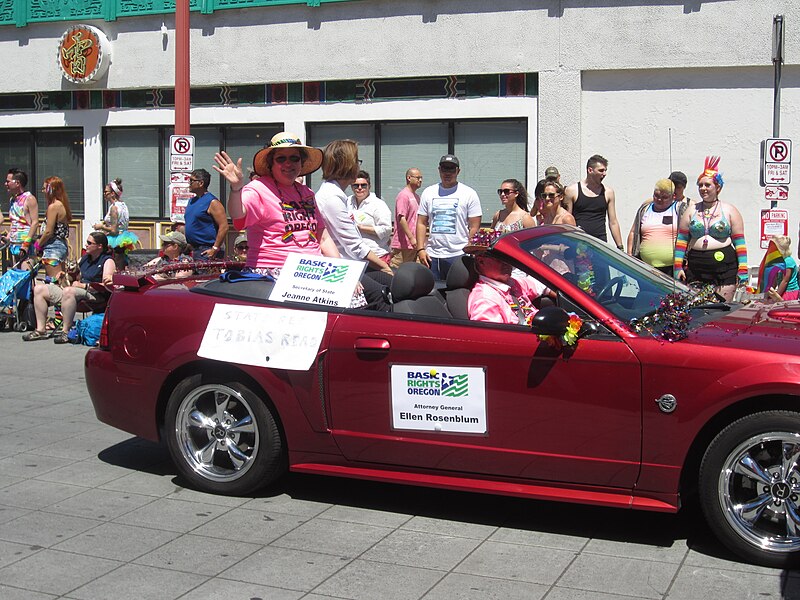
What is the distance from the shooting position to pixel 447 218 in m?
10.6

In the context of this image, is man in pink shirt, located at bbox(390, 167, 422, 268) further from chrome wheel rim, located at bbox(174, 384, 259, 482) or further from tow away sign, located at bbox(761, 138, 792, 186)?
chrome wheel rim, located at bbox(174, 384, 259, 482)

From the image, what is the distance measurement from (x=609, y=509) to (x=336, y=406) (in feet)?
5.25

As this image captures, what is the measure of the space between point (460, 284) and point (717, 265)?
14.2 feet

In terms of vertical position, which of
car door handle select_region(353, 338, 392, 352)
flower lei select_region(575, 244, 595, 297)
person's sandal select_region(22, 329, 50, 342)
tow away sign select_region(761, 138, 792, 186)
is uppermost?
tow away sign select_region(761, 138, 792, 186)

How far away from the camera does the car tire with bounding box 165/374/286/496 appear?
5812 millimetres

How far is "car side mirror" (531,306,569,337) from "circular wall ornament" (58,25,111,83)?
14489mm

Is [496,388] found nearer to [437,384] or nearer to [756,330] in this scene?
[437,384]

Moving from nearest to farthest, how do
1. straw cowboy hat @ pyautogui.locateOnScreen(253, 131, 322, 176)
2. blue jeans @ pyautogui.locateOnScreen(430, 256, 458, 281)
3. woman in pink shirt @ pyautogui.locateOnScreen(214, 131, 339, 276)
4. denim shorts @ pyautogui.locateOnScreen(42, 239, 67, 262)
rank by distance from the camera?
woman in pink shirt @ pyautogui.locateOnScreen(214, 131, 339, 276) < straw cowboy hat @ pyautogui.locateOnScreen(253, 131, 322, 176) < blue jeans @ pyautogui.locateOnScreen(430, 256, 458, 281) < denim shorts @ pyautogui.locateOnScreen(42, 239, 67, 262)

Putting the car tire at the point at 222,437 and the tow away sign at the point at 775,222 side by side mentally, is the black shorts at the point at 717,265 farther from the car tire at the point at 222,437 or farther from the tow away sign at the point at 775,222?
the car tire at the point at 222,437

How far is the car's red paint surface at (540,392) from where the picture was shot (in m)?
4.85

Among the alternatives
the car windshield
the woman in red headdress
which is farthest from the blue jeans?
the car windshield

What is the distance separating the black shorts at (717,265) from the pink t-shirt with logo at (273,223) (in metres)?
4.13

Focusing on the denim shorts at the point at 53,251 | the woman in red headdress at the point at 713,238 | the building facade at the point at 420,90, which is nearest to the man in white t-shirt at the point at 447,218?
the woman in red headdress at the point at 713,238

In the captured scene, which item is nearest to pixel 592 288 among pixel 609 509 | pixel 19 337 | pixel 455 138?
pixel 609 509
